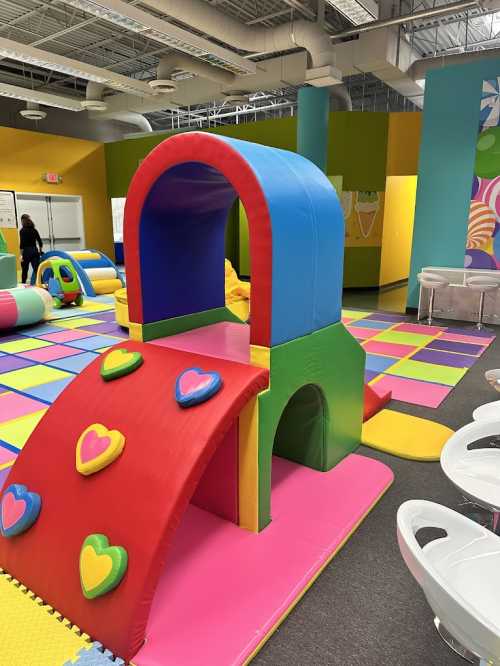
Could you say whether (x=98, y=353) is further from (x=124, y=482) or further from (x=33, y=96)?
(x=33, y=96)

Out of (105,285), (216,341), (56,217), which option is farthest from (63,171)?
(216,341)

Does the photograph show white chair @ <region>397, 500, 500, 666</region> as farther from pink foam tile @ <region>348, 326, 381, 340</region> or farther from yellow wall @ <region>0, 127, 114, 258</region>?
yellow wall @ <region>0, 127, 114, 258</region>

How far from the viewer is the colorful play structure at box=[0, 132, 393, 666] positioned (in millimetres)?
1867

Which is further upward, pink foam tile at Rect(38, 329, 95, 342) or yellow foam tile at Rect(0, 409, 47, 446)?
pink foam tile at Rect(38, 329, 95, 342)

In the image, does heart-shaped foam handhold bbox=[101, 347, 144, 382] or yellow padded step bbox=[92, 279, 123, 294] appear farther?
yellow padded step bbox=[92, 279, 123, 294]

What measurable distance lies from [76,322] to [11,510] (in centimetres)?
578

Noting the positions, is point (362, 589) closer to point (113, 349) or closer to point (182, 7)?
point (113, 349)

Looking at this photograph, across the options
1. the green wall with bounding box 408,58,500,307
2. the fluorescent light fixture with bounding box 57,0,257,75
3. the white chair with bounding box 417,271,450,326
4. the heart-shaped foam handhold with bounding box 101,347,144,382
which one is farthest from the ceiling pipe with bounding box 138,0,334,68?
the heart-shaped foam handhold with bounding box 101,347,144,382

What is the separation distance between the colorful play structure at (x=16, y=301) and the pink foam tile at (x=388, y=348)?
4.65 meters

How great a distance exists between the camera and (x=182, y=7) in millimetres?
6793

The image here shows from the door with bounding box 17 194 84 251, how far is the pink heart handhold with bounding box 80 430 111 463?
12.9 m

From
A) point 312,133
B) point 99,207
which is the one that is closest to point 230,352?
point 312,133

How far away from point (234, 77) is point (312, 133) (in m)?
2.61

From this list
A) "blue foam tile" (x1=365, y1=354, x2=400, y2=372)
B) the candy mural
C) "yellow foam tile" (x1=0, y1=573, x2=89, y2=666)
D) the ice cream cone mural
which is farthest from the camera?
the ice cream cone mural
